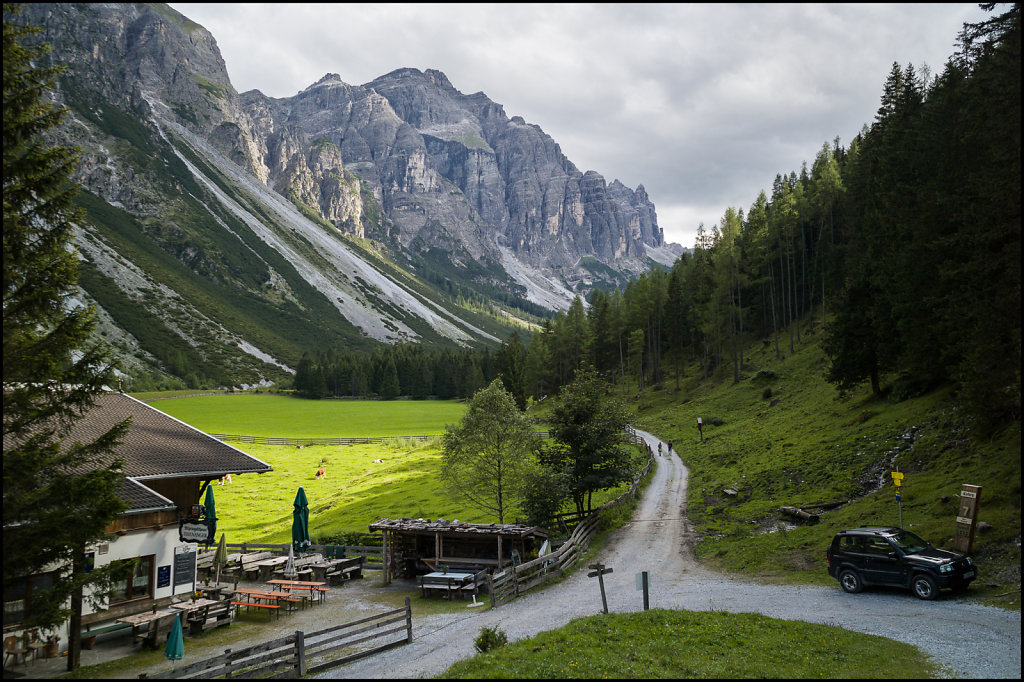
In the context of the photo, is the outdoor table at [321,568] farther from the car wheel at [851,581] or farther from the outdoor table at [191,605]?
the car wheel at [851,581]

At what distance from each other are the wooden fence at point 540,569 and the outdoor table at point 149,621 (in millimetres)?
11727

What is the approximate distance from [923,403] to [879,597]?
705 inches

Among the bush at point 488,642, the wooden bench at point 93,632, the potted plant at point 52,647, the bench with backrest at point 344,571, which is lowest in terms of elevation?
the bench with backrest at point 344,571

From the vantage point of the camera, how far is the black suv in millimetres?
16859

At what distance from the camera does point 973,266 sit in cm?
1752

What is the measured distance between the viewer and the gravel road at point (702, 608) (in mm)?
13188

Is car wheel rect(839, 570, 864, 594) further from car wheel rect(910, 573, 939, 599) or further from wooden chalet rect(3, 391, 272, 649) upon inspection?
wooden chalet rect(3, 391, 272, 649)

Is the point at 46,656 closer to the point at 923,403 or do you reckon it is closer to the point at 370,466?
the point at 923,403

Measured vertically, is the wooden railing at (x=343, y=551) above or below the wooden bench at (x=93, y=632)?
below

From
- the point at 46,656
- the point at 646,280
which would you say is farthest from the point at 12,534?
the point at 646,280

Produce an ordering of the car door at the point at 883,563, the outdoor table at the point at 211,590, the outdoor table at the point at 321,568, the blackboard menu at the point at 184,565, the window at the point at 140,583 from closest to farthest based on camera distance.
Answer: the car door at the point at 883,563, the window at the point at 140,583, the blackboard menu at the point at 184,565, the outdoor table at the point at 211,590, the outdoor table at the point at 321,568

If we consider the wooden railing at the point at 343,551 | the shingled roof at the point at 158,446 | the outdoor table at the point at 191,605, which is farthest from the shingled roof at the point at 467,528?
the outdoor table at the point at 191,605

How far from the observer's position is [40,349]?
12.8 m

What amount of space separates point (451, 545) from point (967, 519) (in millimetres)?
21637
